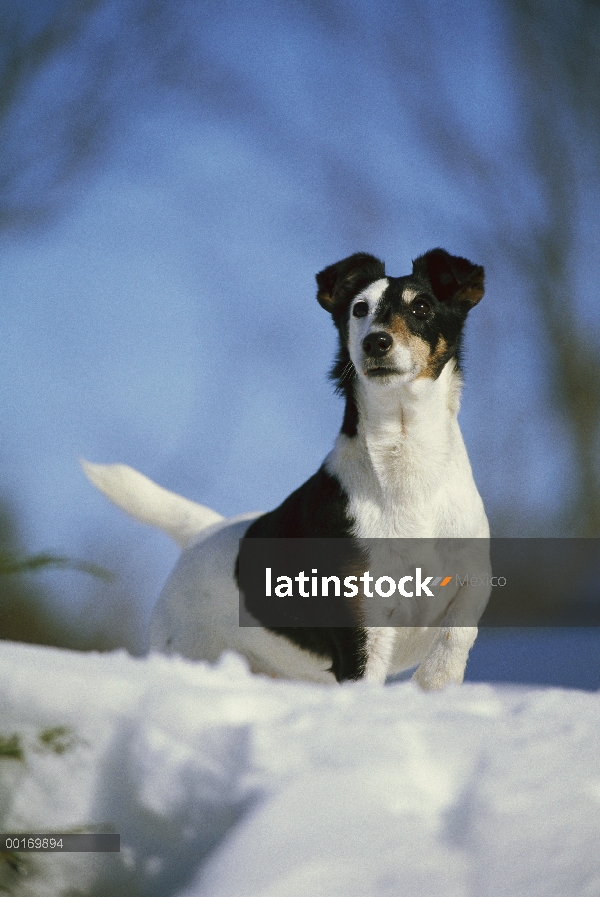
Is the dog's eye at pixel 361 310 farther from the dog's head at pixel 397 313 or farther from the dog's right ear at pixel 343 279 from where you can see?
the dog's right ear at pixel 343 279

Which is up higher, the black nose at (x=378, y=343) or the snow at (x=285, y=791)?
the black nose at (x=378, y=343)

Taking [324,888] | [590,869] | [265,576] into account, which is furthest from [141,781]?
[265,576]

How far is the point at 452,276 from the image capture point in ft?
6.46

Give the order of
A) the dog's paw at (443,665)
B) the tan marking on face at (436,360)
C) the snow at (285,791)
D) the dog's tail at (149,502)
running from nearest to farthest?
the snow at (285,791), the dog's paw at (443,665), the tan marking on face at (436,360), the dog's tail at (149,502)

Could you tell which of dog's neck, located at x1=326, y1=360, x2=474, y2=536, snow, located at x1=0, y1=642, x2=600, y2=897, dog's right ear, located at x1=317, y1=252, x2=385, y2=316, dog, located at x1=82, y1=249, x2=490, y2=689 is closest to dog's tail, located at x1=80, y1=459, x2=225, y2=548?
dog, located at x1=82, y1=249, x2=490, y2=689

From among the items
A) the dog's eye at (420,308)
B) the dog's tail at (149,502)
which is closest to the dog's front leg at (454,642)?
the dog's eye at (420,308)

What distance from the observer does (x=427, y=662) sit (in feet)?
5.92

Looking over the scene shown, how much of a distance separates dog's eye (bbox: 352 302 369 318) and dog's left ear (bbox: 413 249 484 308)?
18 centimetres

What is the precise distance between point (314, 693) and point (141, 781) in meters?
0.21

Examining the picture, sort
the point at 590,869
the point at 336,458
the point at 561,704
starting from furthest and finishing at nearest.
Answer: the point at 336,458 → the point at 561,704 → the point at 590,869

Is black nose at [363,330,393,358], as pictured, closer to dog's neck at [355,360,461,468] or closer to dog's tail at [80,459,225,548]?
dog's neck at [355,360,461,468]

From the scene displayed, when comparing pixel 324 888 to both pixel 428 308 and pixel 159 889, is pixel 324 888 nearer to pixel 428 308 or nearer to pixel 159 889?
pixel 159 889

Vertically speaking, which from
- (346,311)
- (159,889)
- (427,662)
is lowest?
(427,662)

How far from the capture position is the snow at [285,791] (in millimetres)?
586
